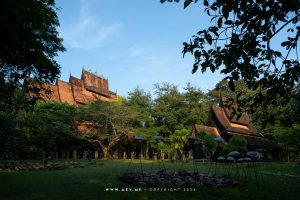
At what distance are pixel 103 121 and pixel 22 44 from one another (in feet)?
93.3

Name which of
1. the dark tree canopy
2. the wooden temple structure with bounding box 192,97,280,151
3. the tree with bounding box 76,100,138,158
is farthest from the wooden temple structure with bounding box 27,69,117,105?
the dark tree canopy

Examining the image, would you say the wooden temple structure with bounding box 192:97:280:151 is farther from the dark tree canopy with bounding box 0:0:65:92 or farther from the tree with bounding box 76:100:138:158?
the dark tree canopy with bounding box 0:0:65:92

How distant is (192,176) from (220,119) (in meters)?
23.1

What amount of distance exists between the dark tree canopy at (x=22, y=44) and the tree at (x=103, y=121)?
76.9 ft

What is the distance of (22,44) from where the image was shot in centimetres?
936

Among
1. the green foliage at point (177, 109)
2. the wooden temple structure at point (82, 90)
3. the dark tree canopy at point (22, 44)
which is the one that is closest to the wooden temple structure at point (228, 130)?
the green foliage at point (177, 109)

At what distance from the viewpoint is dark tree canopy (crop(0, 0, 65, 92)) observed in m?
6.82

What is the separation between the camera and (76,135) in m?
36.2

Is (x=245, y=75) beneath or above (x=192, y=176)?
above

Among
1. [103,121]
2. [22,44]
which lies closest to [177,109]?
[103,121]

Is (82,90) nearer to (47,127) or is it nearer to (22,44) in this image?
(47,127)

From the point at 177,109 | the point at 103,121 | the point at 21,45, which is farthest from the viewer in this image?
the point at 177,109

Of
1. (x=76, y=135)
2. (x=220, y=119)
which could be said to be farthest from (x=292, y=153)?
(x=76, y=135)

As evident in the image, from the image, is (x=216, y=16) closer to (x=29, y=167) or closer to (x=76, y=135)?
(x=29, y=167)
